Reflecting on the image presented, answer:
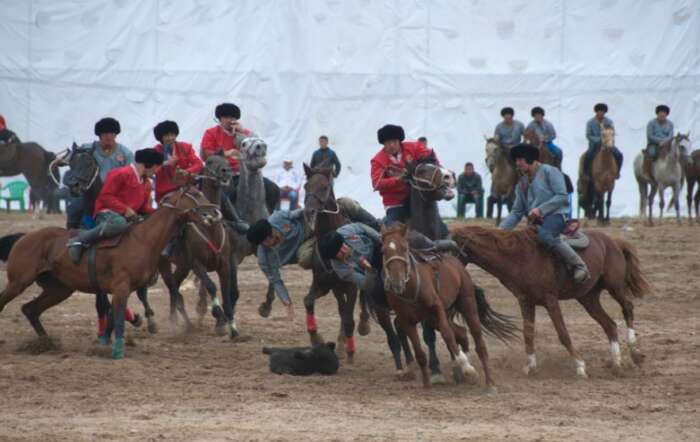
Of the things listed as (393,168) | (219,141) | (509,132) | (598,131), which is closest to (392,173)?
(393,168)

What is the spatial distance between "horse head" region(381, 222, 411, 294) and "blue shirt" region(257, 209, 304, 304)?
2.55 m

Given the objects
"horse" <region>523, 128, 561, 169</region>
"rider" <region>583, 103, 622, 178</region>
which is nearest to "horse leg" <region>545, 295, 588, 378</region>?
"horse" <region>523, 128, 561, 169</region>

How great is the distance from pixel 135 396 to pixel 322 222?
116 inches

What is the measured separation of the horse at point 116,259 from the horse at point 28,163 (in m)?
16.9

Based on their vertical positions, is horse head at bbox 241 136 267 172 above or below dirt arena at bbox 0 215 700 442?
above

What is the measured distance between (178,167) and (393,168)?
2955mm

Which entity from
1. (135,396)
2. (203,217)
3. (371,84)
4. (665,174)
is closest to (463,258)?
(203,217)

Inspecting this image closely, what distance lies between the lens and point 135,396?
10992mm

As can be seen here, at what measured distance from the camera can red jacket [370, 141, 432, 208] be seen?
12852mm

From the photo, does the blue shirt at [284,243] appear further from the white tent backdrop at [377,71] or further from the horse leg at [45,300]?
the white tent backdrop at [377,71]

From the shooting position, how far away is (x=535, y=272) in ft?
41.5

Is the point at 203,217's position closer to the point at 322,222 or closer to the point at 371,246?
the point at 322,222

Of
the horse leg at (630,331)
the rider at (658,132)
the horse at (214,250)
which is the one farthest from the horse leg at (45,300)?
the rider at (658,132)

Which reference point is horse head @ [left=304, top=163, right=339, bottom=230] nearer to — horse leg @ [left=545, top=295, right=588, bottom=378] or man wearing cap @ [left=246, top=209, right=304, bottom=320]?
man wearing cap @ [left=246, top=209, right=304, bottom=320]
